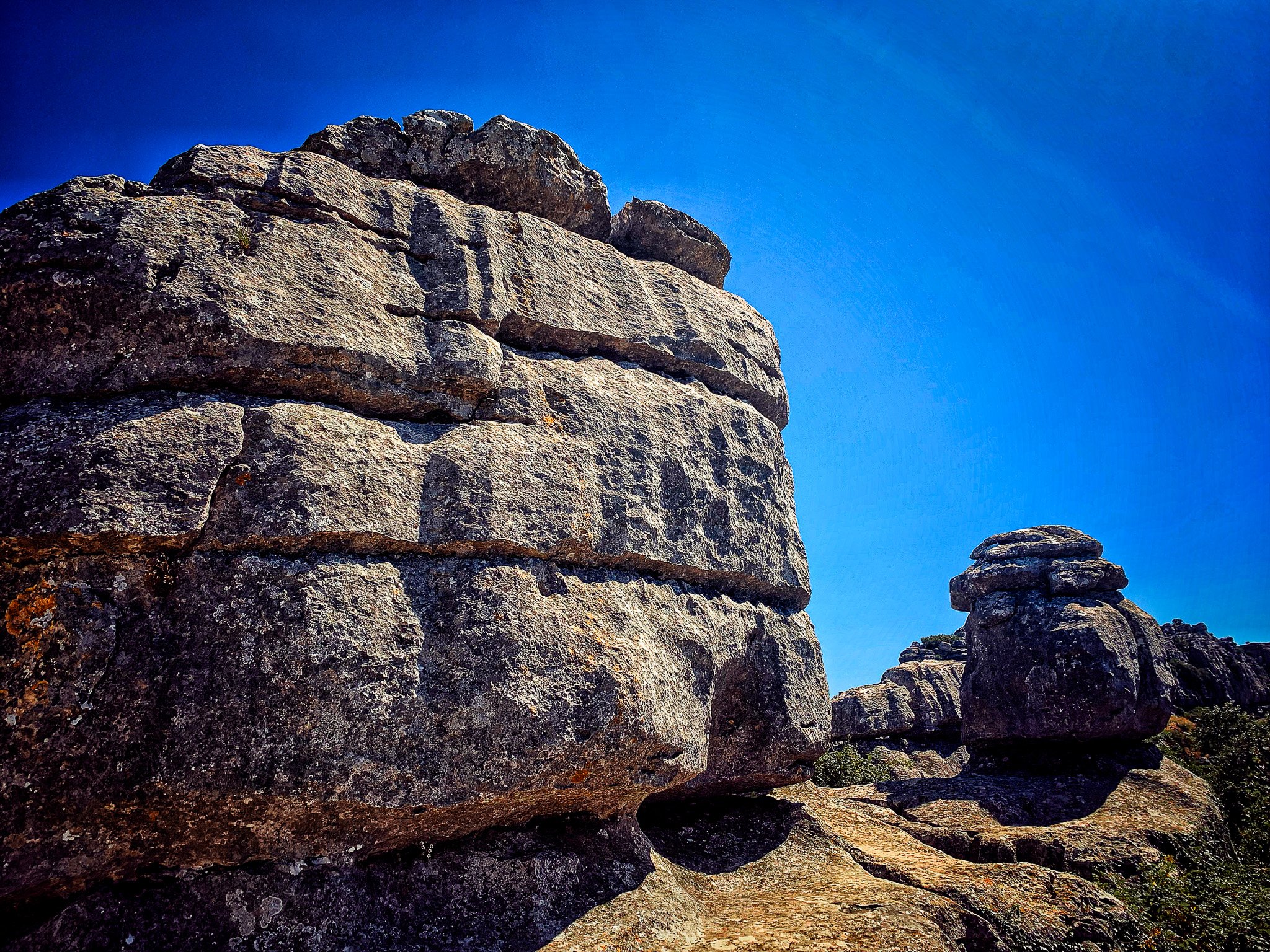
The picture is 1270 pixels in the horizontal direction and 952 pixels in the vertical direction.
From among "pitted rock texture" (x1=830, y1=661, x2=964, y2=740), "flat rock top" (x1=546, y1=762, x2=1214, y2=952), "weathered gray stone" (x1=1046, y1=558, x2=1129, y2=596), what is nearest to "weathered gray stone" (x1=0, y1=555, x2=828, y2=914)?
"flat rock top" (x1=546, y1=762, x2=1214, y2=952)

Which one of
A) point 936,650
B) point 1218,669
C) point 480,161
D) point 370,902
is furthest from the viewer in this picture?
point 1218,669

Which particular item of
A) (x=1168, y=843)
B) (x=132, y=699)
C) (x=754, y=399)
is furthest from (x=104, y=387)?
(x=1168, y=843)

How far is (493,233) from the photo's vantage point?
875cm

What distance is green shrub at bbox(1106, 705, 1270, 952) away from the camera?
8055 millimetres

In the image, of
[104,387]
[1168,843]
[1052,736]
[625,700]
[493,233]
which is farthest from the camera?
[1052,736]

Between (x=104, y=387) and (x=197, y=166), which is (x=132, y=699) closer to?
(x=104, y=387)

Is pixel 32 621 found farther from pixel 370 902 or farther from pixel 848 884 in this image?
pixel 848 884

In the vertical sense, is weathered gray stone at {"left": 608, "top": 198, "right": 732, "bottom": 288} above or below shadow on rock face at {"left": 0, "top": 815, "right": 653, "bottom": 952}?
above

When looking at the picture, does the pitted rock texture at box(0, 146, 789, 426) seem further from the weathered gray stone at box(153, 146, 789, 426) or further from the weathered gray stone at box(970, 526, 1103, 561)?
the weathered gray stone at box(970, 526, 1103, 561)

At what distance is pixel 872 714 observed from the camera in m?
29.3

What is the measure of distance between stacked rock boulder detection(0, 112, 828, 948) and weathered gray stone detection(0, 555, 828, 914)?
0.8 inches

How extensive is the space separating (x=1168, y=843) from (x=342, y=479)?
13.7m

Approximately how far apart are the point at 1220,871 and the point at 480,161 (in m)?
14.3

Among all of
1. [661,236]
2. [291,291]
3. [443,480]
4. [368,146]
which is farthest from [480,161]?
[443,480]
